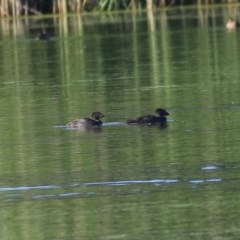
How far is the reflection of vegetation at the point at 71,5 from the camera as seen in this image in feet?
172

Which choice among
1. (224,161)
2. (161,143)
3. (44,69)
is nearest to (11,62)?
(44,69)

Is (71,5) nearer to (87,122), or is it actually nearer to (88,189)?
(87,122)

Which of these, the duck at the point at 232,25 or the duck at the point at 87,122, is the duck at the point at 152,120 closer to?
the duck at the point at 87,122

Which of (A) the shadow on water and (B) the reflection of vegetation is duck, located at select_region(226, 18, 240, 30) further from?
(A) the shadow on water

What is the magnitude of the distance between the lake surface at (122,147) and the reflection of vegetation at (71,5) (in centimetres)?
1982

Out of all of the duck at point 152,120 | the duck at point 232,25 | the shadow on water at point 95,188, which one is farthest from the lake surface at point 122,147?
the duck at point 232,25

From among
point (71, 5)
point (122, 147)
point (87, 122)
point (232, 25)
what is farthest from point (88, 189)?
point (71, 5)

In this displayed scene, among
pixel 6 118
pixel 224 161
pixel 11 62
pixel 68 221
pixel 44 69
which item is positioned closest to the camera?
pixel 68 221

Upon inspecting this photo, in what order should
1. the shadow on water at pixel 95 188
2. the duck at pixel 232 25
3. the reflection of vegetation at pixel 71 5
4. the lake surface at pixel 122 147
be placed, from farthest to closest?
the reflection of vegetation at pixel 71 5 → the duck at pixel 232 25 → the shadow on water at pixel 95 188 → the lake surface at pixel 122 147

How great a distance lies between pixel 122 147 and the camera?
1563cm

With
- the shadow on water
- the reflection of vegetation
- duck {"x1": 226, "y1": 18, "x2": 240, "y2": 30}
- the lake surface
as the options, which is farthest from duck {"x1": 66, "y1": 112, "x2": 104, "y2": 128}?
the reflection of vegetation

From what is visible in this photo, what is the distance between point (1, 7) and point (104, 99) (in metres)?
31.9

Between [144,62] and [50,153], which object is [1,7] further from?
[50,153]

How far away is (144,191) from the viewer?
12547 millimetres
